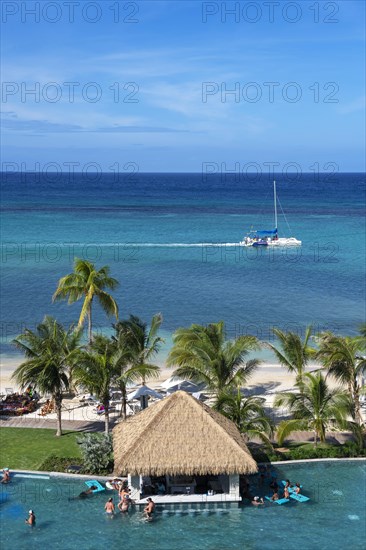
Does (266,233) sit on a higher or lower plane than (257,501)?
higher

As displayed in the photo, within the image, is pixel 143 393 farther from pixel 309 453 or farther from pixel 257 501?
pixel 257 501

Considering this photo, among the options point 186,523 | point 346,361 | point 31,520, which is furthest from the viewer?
point 346,361

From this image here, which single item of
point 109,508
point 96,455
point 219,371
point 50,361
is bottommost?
point 109,508

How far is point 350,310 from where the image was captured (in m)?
46.0

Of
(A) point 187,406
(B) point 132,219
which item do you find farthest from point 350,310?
(B) point 132,219

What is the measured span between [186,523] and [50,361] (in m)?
8.20

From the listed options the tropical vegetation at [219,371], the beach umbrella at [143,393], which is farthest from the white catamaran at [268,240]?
the beach umbrella at [143,393]

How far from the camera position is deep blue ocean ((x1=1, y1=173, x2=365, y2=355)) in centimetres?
4544

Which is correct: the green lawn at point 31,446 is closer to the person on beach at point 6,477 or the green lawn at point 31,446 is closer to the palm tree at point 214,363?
the person on beach at point 6,477

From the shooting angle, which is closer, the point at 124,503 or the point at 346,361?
the point at 124,503

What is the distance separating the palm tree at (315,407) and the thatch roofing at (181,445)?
9.50ft

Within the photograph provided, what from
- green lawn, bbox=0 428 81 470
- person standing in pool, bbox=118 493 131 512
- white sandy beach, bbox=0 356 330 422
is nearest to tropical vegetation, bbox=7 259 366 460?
green lawn, bbox=0 428 81 470

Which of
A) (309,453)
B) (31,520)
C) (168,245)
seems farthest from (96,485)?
(168,245)

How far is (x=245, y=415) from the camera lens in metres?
22.8
